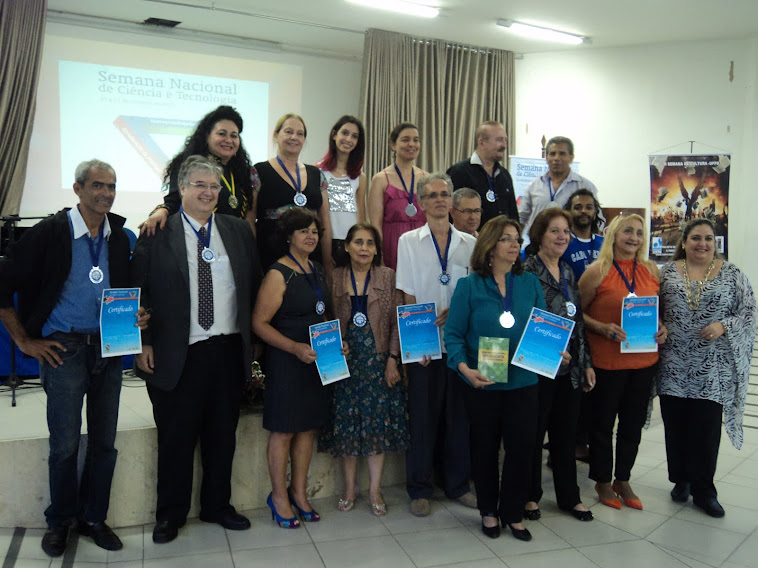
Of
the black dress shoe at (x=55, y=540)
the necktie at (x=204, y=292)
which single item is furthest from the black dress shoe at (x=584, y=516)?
the black dress shoe at (x=55, y=540)

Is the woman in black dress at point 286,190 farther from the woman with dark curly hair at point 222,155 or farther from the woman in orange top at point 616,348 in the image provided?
the woman in orange top at point 616,348

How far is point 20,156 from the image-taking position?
643 cm

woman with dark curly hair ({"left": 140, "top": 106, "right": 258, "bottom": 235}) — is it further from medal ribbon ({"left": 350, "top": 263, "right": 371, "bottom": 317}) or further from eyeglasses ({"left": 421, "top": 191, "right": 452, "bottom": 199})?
eyeglasses ({"left": 421, "top": 191, "right": 452, "bottom": 199})

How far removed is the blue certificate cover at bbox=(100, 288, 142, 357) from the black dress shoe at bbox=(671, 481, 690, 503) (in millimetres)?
2851

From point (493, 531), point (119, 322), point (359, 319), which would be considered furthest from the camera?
point (359, 319)

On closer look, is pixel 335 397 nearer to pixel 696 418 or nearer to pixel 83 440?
pixel 83 440

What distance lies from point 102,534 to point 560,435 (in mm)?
2150

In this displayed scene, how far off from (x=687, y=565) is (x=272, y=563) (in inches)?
69.9

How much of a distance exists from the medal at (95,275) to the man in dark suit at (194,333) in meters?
0.17

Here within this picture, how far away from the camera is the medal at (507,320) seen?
9.61ft

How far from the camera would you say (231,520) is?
3.11 m

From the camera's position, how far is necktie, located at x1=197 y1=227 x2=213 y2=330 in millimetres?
2859

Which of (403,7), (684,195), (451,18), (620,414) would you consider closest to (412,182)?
(620,414)

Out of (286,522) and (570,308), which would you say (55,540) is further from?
(570,308)
